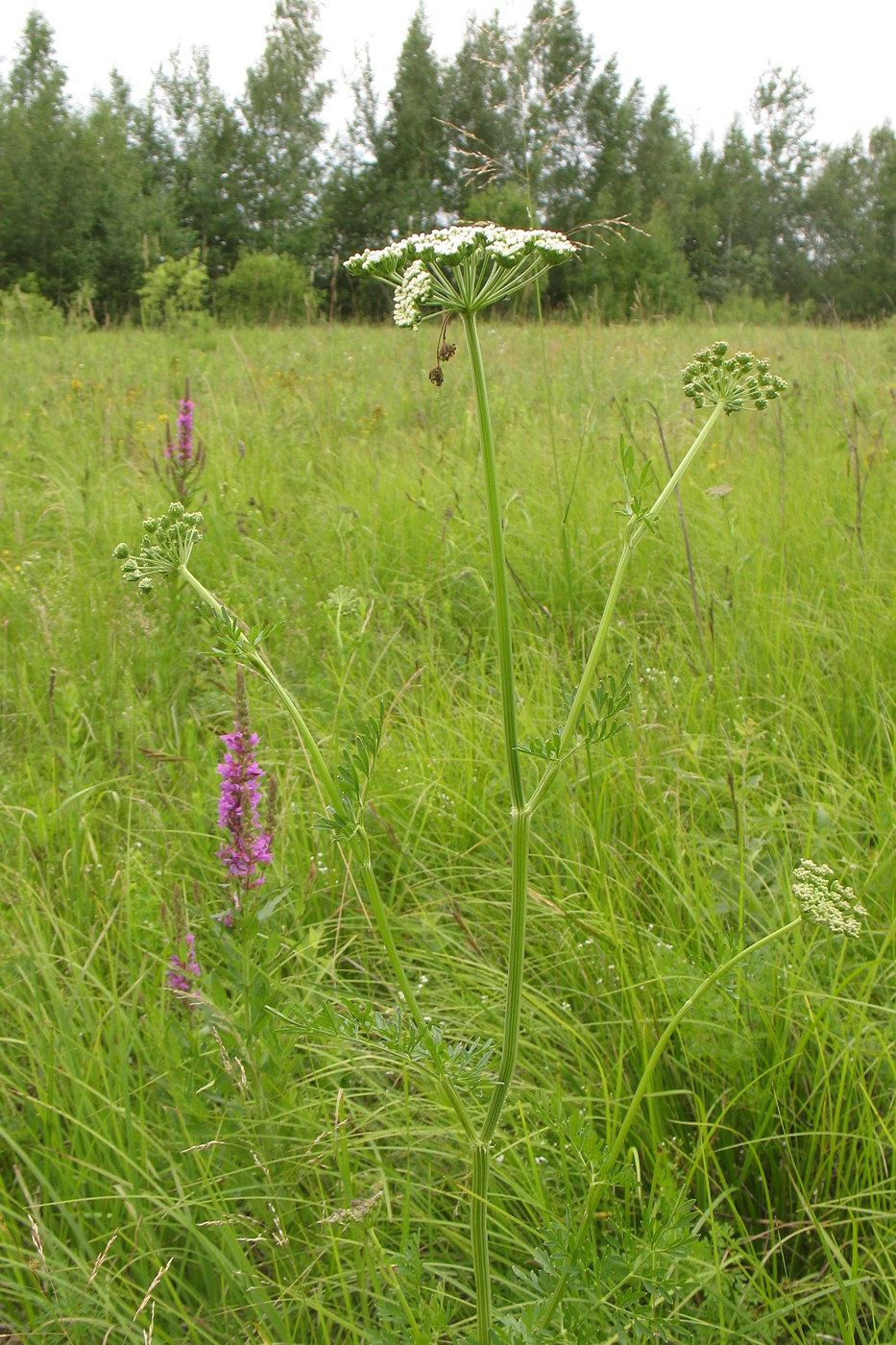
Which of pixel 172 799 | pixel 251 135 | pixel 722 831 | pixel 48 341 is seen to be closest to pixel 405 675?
pixel 172 799

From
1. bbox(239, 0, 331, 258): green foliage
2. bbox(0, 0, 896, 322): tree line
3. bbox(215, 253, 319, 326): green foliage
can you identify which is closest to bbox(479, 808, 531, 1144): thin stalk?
bbox(0, 0, 896, 322): tree line

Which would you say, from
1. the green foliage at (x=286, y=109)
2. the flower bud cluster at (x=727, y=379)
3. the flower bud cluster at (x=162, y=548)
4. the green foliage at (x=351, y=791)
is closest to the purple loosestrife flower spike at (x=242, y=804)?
the flower bud cluster at (x=162, y=548)

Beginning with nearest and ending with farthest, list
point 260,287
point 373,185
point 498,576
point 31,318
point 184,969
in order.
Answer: point 498,576, point 184,969, point 31,318, point 260,287, point 373,185

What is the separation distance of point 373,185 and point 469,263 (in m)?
38.3

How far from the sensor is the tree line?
60.2 feet

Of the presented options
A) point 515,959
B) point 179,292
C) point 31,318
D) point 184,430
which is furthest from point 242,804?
point 179,292

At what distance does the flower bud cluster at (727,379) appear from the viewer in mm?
1210

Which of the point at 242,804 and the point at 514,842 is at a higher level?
the point at 514,842

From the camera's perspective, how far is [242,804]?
60.4 inches

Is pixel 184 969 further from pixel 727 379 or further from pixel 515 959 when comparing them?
pixel 727 379

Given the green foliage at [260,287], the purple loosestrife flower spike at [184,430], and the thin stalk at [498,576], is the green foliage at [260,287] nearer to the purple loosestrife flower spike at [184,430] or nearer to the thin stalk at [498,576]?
the purple loosestrife flower spike at [184,430]

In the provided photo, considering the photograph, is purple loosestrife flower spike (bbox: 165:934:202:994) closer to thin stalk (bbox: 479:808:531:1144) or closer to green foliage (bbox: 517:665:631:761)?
thin stalk (bbox: 479:808:531:1144)

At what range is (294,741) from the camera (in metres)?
2.49

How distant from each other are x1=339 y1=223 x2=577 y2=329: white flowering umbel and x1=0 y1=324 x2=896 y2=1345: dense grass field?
0.80 meters
